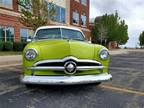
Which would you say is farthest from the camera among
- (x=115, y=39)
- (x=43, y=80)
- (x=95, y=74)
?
(x=115, y=39)

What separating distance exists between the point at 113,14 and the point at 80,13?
9617 mm

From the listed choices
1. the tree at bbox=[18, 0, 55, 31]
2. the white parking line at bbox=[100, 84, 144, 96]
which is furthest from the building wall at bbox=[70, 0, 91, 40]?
the white parking line at bbox=[100, 84, 144, 96]

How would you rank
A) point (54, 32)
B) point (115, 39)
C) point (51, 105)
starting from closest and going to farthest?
1. point (51, 105)
2. point (54, 32)
3. point (115, 39)

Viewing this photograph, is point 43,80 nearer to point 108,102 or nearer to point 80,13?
point 108,102

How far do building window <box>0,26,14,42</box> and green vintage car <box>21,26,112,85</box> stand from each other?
21817mm

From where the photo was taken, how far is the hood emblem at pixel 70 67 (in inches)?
260

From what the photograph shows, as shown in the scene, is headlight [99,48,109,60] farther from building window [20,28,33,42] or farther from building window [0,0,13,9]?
building window [20,28,33,42]

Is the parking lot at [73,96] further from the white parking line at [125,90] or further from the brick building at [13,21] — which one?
the brick building at [13,21]

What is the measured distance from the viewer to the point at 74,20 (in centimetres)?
4434

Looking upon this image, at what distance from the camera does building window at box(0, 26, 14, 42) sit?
2808 centimetres

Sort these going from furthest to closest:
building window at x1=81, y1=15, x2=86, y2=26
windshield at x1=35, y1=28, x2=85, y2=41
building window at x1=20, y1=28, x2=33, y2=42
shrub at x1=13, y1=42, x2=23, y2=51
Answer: building window at x1=81, y1=15, x2=86, y2=26 < building window at x1=20, y1=28, x2=33, y2=42 < shrub at x1=13, y1=42, x2=23, y2=51 < windshield at x1=35, y1=28, x2=85, y2=41

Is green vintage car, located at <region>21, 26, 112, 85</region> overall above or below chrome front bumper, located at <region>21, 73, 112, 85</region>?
above

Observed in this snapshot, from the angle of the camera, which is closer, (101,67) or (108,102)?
(108,102)

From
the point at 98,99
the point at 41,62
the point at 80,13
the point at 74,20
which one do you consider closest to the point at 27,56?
the point at 41,62
